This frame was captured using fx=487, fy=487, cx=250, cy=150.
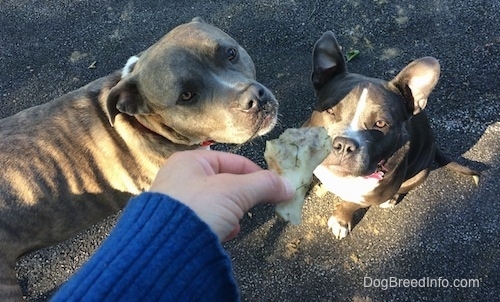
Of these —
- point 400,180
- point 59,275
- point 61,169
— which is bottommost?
point 59,275

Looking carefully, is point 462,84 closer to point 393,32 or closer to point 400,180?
point 393,32

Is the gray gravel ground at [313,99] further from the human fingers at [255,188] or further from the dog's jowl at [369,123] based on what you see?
the human fingers at [255,188]

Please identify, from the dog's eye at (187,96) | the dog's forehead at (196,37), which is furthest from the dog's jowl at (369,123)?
the dog's eye at (187,96)

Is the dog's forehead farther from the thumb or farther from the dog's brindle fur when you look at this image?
the thumb

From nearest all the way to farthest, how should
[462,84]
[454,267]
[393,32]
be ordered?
[454,267] → [462,84] → [393,32]

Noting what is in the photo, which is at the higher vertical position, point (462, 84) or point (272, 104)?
point (272, 104)

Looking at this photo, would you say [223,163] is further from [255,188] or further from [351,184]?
[351,184]

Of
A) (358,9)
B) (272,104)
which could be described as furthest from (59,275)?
(358,9)

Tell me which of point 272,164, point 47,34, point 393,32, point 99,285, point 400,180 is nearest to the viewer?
point 99,285
